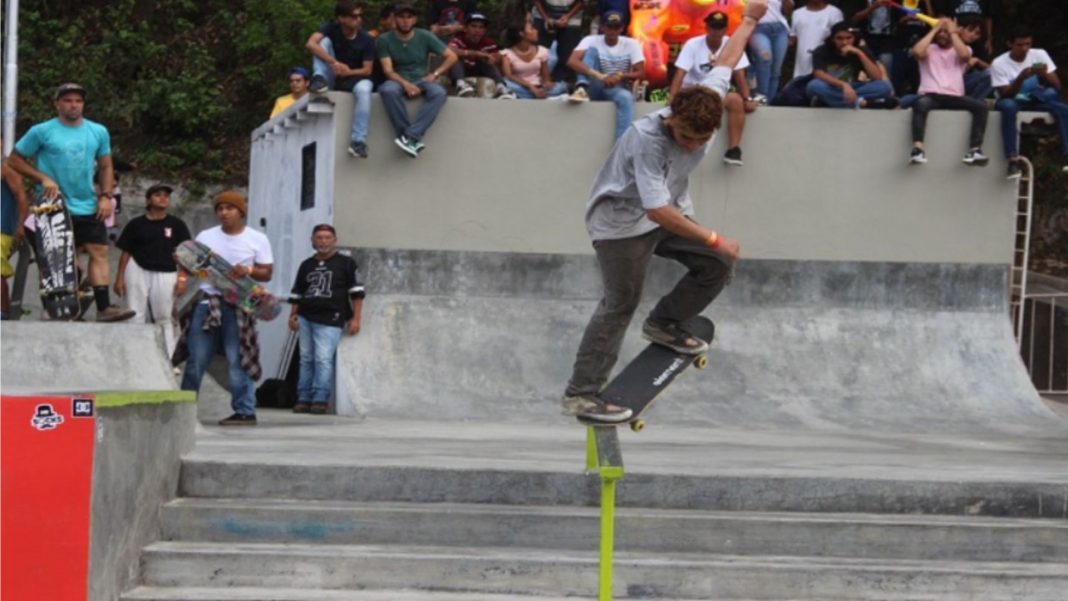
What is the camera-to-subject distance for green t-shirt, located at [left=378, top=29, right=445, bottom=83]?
50.9 ft

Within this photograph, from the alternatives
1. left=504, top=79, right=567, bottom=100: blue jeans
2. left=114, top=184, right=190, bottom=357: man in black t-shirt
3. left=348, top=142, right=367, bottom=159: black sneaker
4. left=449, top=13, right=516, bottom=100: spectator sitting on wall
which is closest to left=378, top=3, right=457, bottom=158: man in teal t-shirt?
left=348, top=142, right=367, bottom=159: black sneaker

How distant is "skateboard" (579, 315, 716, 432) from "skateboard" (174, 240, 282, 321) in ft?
15.7

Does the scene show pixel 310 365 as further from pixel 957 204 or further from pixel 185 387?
pixel 957 204

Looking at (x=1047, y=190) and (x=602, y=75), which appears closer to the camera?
(x=602, y=75)

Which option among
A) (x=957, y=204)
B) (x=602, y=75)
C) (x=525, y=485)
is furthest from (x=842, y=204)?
(x=525, y=485)

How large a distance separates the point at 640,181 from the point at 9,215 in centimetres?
593

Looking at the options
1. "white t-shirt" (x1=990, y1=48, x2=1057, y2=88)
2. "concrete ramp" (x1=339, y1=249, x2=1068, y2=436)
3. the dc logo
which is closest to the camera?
the dc logo

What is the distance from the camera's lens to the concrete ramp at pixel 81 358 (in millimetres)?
10062

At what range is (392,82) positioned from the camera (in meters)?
15.3

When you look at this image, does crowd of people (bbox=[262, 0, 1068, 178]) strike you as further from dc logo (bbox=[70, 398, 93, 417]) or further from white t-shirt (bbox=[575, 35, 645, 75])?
dc logo (bbox=[70, 398, 93, 417])

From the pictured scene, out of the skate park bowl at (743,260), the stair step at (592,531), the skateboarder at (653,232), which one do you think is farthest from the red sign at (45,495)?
the skate park bowl at (743,260)

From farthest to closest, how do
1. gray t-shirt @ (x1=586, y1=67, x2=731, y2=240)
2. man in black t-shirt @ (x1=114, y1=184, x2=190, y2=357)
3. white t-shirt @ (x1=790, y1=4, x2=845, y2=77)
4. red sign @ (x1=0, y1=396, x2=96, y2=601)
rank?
white t-shirt @ (x1=790, y1=4, x2=845, y2=77)
man in black t-shirt @ (x1=114, y1=184, x2=190, y2=357)
gray t-shirt @ (x1=586, y1=67, x2=731, y2=240)
red sign @ (x1=0, y1=396, x2=96, y2=601)

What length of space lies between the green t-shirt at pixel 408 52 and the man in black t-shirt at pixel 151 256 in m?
3.42

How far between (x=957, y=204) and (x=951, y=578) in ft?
28.0
